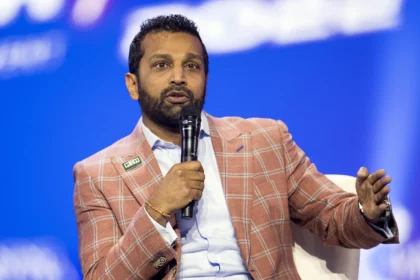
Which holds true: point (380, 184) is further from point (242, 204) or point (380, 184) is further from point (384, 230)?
point (242, 204)

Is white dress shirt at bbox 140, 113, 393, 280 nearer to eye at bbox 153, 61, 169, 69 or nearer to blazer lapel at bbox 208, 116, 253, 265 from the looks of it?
blazer lapel at bbox 208, 116, 253, 265

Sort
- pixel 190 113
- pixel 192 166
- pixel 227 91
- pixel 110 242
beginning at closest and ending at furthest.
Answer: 1. pixel 192 166
2. pixel 190 113
3. pixel 110 242
4. pixel 227 91

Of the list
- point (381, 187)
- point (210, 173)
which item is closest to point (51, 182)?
point (210, 173)

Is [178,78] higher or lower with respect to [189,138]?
higher

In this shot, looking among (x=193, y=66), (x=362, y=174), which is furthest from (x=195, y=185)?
(x=193, y=66)

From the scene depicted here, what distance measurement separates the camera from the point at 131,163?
6.72 feet

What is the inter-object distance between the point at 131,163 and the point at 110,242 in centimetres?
25

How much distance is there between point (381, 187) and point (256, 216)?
1.42 feet

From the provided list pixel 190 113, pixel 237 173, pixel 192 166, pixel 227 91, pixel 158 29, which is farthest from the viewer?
pixel 227 91

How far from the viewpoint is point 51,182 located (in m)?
2.62

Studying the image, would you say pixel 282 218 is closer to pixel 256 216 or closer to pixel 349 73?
pixel 256 216

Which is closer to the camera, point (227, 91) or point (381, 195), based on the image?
point (381, 195)

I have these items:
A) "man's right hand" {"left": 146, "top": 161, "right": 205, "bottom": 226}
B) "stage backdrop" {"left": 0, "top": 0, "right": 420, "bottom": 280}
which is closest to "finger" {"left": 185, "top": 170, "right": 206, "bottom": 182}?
"man's right hand" {"left": 146, "top": 161, "right": 205, "bottom": 226}

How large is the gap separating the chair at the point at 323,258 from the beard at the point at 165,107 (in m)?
0.54
